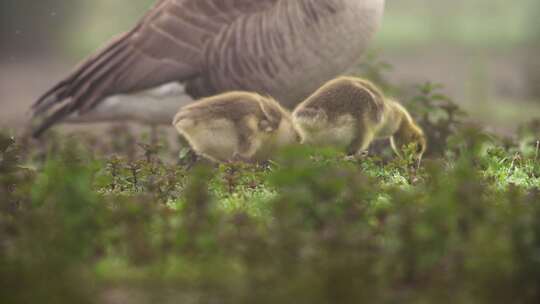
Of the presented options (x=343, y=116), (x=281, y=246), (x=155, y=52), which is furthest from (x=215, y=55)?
(x=281, y=246)

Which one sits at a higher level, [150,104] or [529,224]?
[529,224]

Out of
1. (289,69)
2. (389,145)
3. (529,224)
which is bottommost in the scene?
(389,145)

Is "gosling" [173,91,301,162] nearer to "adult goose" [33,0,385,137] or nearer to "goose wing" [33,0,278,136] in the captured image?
"adult goose" [33,0,385,137]

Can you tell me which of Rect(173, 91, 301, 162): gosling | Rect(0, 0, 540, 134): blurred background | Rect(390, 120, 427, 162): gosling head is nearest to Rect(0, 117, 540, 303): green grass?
Rect(173, 91, 301, 162): gosling

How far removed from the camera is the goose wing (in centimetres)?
603

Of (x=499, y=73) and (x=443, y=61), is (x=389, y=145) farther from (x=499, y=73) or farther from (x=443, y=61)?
(x=443, y=61)

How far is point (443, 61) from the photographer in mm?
17594

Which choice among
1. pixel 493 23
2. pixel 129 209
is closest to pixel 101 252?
pixel 129 209

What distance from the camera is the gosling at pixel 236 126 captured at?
197 inches

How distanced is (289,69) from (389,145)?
844mm

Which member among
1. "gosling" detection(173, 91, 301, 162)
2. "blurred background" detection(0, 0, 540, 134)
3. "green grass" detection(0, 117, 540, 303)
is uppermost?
"green grass" detection(0, 117, 540, 303)

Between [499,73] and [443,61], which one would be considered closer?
[499,73]

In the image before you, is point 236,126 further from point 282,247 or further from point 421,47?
point 421,47

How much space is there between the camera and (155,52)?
6.11 m
